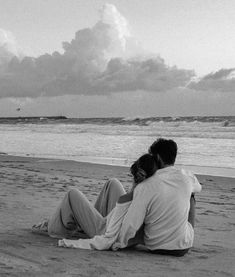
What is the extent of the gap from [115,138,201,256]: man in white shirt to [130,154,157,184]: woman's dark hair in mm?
56

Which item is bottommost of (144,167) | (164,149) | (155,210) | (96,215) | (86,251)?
(86,251)

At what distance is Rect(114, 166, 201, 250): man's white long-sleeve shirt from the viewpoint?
4250mm

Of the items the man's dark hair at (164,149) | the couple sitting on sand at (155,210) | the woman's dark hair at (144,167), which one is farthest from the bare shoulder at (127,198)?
the man's dark hair at (164,149)

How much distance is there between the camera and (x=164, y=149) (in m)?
4.28

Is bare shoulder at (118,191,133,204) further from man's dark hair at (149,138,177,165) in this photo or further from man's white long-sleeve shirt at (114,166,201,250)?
man's dark hair at (149,138,177,165)

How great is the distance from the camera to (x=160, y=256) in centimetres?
445

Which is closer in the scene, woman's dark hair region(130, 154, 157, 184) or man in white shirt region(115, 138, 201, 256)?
woman's dark hair region(130, 154, 157, 184)

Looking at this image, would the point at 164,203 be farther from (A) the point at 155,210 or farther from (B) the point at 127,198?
(B) the point at 127,198

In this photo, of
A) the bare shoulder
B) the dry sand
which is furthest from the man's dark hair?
the dry sand

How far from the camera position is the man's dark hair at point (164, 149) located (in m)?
4.25

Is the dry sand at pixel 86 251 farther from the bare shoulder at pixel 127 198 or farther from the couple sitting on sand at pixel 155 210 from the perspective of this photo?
the bare shoulder at pixel 127 198

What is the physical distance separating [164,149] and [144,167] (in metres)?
0.26

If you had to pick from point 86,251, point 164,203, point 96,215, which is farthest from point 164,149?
point 86,251

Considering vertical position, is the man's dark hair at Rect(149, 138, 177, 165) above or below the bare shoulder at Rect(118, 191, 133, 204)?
above
